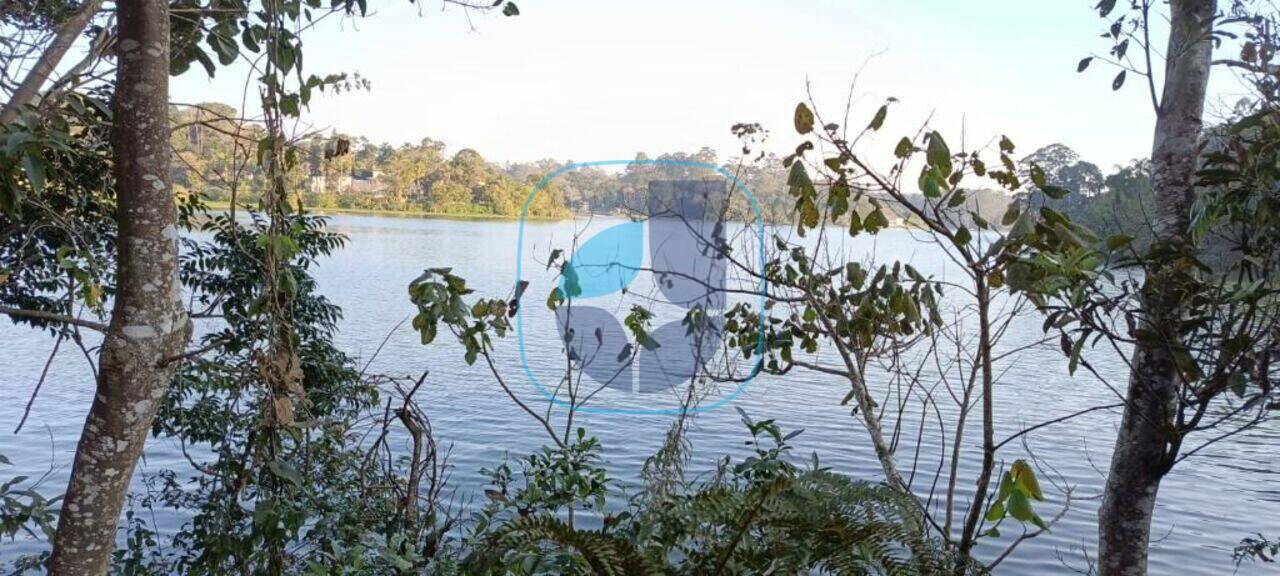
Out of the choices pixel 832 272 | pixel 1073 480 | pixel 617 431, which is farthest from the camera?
pixel 617 431

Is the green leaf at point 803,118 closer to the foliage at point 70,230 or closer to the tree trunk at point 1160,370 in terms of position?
the tree trunk at point 1160,370

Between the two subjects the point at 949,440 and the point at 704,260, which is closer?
the point at 704,260

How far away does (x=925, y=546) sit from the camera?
151 centimetres

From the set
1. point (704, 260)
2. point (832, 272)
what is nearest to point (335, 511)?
point (704, 260)

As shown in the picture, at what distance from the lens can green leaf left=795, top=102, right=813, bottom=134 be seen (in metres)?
1.81

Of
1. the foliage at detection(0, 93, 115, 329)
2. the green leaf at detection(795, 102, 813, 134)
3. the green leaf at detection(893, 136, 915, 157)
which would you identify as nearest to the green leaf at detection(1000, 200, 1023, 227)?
the green leaf at detection(893, 136, 915, 157)

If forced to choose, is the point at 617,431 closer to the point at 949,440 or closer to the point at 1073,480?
the point at 949,440

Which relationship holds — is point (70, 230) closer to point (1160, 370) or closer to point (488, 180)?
point (1160, 370)

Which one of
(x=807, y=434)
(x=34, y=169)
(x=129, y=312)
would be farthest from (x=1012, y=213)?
(x=807, y=434)

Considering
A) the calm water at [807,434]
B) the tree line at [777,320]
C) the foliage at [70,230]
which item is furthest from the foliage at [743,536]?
the calm water at [807,434]

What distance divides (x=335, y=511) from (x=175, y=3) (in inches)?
53.4

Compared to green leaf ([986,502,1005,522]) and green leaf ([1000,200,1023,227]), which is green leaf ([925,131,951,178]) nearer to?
green leaf ([1000,200,1023,227])

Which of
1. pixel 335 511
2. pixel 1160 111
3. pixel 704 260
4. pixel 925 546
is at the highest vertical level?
pixel 1160 111

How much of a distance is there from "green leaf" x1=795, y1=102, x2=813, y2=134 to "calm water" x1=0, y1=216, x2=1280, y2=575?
1.89 m
